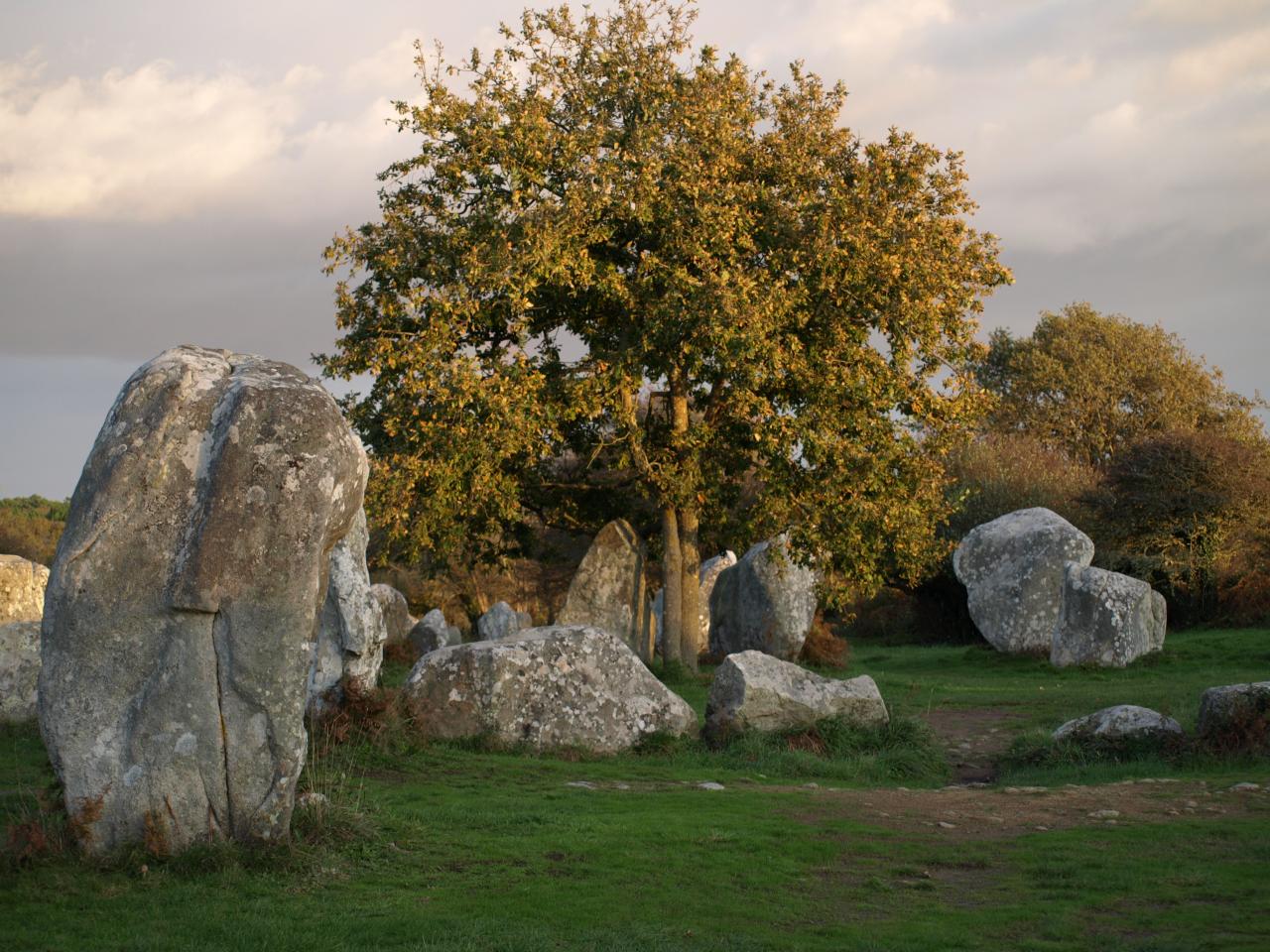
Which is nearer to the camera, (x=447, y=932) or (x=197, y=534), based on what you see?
(x=447, y=932)

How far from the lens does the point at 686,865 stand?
9633 millimetres

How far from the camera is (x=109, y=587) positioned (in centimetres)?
912

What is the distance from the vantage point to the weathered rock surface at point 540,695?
15.3 m

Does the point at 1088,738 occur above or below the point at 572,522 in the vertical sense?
below

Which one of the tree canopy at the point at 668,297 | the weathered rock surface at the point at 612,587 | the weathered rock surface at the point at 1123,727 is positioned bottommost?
the weathered rock surface at the point at 1123,727

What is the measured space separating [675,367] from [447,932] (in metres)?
17.7

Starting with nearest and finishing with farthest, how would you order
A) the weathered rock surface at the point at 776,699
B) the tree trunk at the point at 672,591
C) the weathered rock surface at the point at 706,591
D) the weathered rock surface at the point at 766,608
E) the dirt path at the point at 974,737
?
the dirt path at the point at 974,737
the weathered rock surface at the point at 776,699
the tree trunk at the point at 672,591
the weathered rock surface at the point at 766,608
the weathered rock surface at the point at 706,591

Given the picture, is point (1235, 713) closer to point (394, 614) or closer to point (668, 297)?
point (668, 297)

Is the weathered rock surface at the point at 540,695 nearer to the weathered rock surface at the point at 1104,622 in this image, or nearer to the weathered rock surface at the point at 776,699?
the weathered rock surface at the point at 776,699

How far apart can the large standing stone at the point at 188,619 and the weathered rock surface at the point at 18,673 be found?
24.2 feet

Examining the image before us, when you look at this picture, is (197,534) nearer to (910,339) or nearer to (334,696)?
(334,696)

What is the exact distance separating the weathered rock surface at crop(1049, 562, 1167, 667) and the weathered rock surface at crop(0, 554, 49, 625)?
1929 centimetres

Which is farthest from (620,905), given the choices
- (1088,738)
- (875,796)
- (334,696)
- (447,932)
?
(1088,738)

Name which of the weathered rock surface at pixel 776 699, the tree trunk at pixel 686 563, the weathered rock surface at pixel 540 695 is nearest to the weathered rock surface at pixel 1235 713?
the weathered rock surface at pixel 776 699
